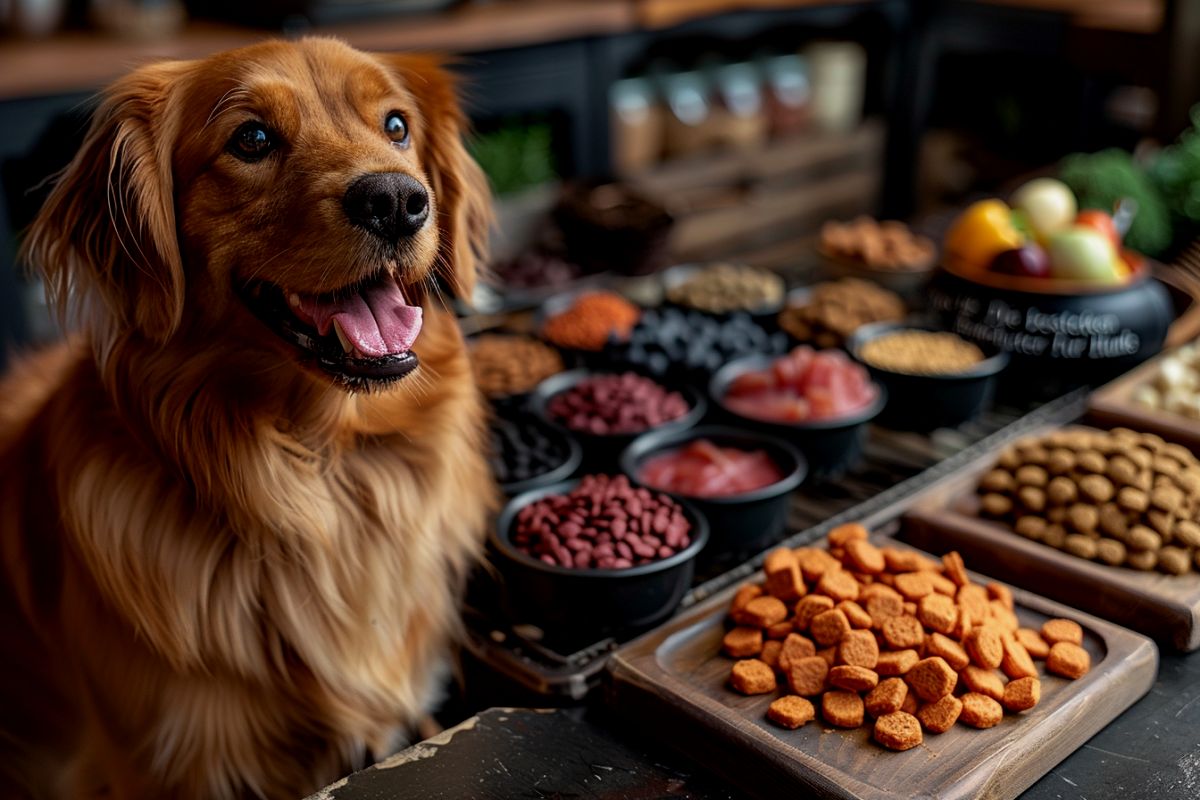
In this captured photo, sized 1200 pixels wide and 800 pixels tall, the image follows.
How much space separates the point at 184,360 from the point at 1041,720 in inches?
44.0

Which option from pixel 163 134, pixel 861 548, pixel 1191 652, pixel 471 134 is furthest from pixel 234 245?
pixel 1191 652

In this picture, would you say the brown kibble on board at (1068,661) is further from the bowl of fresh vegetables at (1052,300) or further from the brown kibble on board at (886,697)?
the bowl of fresh vegetables at (1052,300)

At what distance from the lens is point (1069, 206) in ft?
8.11

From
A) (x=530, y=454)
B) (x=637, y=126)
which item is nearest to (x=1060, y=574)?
(x=530, y=454)

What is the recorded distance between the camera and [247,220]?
4.57 ft

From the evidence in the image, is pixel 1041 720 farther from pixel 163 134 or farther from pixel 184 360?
pixel 163 134

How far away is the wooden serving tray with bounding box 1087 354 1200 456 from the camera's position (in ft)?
6.11

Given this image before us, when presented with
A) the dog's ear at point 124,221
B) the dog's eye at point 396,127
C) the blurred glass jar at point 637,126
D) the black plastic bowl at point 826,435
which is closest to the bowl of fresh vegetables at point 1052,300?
the black plastic bowl at point 826,435

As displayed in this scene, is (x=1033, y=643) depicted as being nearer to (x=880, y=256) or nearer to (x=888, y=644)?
(x=888, y=644)

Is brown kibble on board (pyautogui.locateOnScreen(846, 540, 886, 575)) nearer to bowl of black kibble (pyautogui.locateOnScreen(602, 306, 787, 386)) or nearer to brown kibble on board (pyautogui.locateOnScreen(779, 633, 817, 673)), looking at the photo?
brown kibble on board (pyautogui.locateOnScreen(779, 633, 817, 673))

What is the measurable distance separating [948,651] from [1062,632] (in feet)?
0.61

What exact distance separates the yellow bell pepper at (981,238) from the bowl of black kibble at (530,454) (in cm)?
99

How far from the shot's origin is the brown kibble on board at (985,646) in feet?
4.37

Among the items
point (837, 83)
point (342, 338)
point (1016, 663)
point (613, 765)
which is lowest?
point (613, 765)
